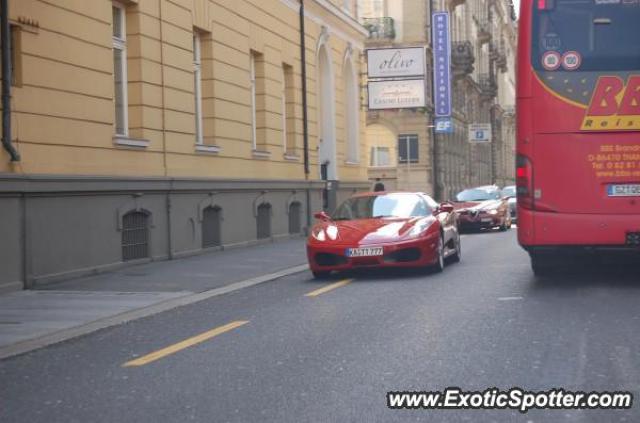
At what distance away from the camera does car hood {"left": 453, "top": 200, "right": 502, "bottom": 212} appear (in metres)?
27.4

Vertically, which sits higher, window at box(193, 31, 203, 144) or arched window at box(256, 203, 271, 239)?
window at box(193, 31, 203, 144)

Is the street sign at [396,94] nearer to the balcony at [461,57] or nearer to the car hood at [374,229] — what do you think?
the balcony at [461,57]

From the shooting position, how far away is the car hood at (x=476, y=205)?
27359 mm

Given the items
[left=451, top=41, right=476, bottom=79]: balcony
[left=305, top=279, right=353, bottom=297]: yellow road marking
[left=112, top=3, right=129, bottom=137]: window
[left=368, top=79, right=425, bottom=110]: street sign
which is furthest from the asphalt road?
[left=451, top=41, right=476, bottom=79]: balcony

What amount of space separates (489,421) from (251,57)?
19405 mm

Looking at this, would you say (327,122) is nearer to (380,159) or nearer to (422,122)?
(422,122)

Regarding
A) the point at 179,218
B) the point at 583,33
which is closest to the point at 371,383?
the point at 583,33

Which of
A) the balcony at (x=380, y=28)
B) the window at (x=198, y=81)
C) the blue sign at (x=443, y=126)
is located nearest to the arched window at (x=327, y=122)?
the window at (x=198, y=81)

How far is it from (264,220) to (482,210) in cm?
684

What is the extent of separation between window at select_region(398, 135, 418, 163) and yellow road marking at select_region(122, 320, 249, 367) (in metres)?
39.5

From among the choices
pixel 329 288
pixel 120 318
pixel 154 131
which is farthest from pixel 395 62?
pixel 120 318

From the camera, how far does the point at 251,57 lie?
23.9 meters

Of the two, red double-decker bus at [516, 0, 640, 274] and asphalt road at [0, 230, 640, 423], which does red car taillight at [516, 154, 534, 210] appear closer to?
red double-decker bus at [516, 0, 640, 274]

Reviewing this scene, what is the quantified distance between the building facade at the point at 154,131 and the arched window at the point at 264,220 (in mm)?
45
